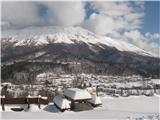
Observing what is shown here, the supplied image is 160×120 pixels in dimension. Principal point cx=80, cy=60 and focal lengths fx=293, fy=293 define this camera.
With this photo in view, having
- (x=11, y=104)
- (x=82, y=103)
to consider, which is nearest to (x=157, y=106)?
(x=82, y=103)

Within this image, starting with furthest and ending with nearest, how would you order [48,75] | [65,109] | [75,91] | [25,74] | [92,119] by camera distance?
[48,75], [25,74], [75,91], [65,109], [92,119]

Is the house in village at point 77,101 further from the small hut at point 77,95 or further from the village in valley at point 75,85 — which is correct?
the village in valley at point 75,85

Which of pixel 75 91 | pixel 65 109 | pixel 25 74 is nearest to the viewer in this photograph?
pixel 65 109

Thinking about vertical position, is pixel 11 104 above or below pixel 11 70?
below

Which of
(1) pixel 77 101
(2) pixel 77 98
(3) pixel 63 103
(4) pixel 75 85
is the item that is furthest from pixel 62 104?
(4) pixel 75 85

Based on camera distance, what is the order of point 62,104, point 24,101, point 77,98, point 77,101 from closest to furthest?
point 62,104
point 77,101
point 77,98
point 24,101

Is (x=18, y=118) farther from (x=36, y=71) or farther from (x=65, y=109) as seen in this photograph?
(x=36, y=71)

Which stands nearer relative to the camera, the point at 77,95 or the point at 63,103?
the point at 63,103

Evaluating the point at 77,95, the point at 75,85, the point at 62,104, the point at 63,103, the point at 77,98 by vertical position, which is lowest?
the point at 62,104

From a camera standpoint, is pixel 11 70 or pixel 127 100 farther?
pixel 11 70

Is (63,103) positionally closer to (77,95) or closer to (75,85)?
(77,95)

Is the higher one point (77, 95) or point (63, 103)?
point (77, 95)
